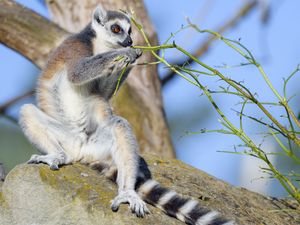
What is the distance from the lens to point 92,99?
6.21 metres

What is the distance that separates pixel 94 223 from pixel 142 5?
541 cm

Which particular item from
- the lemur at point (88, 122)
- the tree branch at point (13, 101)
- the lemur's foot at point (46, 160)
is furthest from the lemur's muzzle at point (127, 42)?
the tree branch at point (13, 101)

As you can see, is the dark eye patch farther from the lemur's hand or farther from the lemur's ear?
the lemur's hand

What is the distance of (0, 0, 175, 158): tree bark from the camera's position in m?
9.04

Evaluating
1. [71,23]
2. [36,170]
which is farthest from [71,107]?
[71,23]

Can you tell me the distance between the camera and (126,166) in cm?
545

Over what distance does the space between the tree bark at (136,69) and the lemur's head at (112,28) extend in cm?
183

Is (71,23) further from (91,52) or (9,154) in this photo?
(9,154)

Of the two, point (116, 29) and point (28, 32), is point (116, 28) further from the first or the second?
point (28, 32)

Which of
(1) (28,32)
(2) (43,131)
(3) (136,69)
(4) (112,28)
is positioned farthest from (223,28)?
(2) (43,131)

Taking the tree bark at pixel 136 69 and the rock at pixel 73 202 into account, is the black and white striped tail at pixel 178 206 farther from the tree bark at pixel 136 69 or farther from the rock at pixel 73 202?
the tree bark at pixel 136 69

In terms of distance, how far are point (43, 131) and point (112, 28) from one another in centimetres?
136

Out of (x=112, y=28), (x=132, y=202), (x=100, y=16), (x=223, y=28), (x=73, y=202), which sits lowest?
(x=73, y=202)

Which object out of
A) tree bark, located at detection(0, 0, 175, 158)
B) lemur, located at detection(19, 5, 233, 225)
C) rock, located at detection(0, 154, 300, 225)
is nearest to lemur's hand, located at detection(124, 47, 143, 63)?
lemur, located at detection(19, 5, 233, 225)
